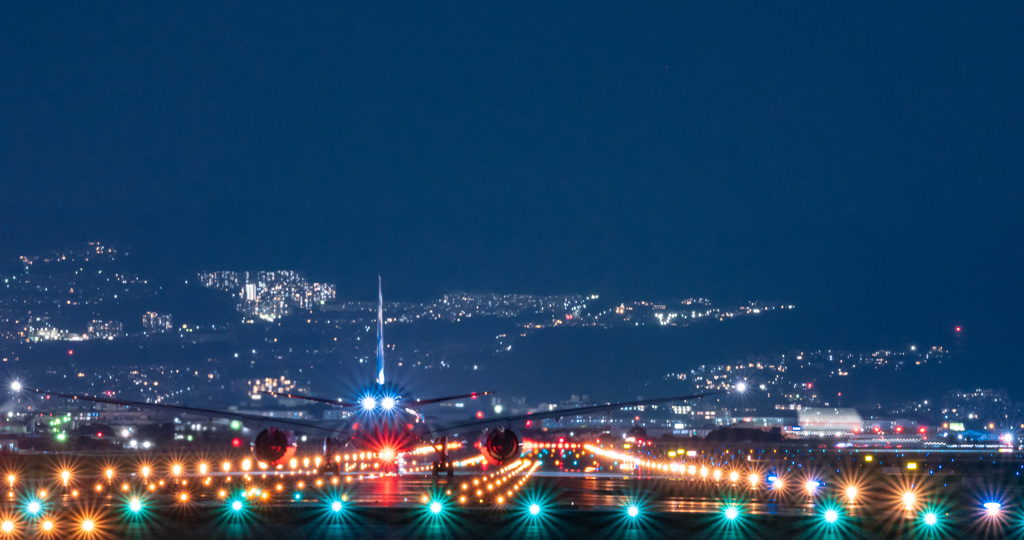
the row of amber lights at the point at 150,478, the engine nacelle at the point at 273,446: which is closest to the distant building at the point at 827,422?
the row of amber lights at the point at 150,478

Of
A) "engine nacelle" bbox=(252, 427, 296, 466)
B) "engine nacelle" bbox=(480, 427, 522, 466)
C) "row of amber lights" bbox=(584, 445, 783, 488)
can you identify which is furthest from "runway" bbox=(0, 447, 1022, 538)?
"engine nacelle" bbox=(480, 427, 522, 466)

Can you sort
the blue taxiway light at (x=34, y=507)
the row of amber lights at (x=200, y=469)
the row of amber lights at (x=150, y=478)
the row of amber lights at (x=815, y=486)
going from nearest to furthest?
1. the blue taxiway light at (x=34, y=507)
2. the row of amber lights at (x=815, y=486)
3. the row of amber lights at (x=150, y=478)
4. the row of amber lights at (x=200, y=469)

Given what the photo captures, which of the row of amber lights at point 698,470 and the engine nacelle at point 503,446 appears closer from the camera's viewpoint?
the engine nacelle at point 503,446

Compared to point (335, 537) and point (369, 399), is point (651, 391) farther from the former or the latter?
point (335, 537)

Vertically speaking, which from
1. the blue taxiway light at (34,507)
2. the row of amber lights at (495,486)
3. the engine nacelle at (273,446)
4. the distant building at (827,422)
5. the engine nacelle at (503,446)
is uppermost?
the distant building at (827,422)

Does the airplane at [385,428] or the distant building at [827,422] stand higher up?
the distant building at [827,422]

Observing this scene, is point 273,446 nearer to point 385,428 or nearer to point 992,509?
point 385,428

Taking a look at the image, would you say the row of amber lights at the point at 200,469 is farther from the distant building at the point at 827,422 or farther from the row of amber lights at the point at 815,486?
the distant building at the point at 827,422

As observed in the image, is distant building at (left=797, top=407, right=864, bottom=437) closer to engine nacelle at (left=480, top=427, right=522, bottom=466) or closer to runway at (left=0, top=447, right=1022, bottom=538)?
runway at (left=0, top=447, right=1022, bottom=538)
